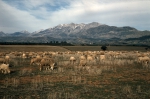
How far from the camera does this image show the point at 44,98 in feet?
39.3

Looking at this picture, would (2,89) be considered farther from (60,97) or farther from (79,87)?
(79,87)

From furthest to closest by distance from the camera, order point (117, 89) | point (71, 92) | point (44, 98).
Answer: point (117, 89), point (71, 92), point (44, 98)

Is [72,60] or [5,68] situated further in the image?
[72,60]

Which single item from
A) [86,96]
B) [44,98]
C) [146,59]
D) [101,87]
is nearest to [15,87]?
[44,98]

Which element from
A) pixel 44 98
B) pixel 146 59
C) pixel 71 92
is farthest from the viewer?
pixel 146 59

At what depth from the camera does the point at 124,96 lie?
12.6 m

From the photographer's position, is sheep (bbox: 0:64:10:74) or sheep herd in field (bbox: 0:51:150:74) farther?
sheep herd in field (bbox: 0:51:150:74)

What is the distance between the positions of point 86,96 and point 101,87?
3063mm

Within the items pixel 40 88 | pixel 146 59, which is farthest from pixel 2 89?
pixel 146 59

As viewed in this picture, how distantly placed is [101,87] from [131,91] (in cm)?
270

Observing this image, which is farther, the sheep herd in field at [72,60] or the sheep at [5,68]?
the sheep herd in field at [72,60]

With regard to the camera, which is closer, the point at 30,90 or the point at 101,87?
the point at 30,90

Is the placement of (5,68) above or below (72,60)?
above

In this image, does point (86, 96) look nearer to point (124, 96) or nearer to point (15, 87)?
point (124, 96)
